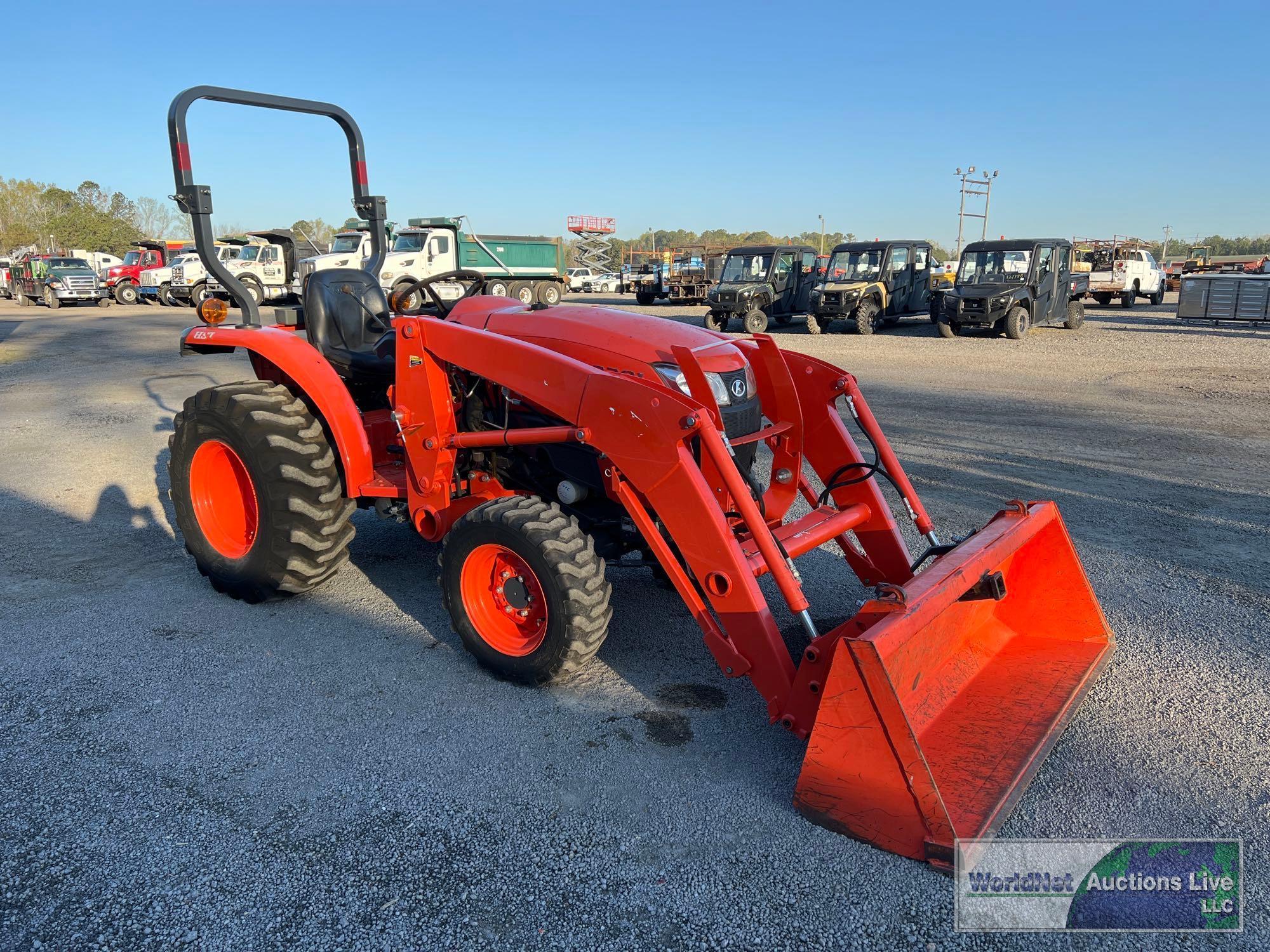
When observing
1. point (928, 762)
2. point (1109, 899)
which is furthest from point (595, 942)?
point (1109, 899)

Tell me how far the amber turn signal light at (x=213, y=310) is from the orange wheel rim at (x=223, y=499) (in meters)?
0.63

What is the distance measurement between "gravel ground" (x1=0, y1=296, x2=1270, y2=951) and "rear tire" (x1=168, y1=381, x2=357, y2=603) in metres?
0.21

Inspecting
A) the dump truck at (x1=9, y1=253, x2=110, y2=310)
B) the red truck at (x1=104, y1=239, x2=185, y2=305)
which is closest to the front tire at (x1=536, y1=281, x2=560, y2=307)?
the red truck at (x1=104, y1=239, x2=185, y2=305)

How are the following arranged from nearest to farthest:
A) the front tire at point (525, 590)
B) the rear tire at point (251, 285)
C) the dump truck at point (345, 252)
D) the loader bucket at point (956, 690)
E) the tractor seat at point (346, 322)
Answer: the loader bucket at point (956, 690)
the front tire at point (525, 590)
the tractor seat at point (346, 322)
the rear tire at point (251, 285)
the dump truck at point (345, 252)

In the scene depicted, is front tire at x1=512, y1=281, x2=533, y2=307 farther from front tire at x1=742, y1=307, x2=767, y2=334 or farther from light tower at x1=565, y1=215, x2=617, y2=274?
light tower at x1=565, y1=215, x2=617, y2=274

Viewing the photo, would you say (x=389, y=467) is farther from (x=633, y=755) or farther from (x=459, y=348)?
(x=633, y=755)

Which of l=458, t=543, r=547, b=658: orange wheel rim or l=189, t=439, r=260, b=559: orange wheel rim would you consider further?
l=189, t=439, r=260, b=559: orange wheel rim

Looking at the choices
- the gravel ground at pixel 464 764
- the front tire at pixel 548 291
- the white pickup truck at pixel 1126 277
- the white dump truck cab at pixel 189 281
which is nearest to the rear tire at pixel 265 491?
the gravel ground at pixel 464 764

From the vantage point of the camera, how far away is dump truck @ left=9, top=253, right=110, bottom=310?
3075cm

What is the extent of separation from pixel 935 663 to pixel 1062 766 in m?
0.52

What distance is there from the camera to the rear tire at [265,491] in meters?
3.93

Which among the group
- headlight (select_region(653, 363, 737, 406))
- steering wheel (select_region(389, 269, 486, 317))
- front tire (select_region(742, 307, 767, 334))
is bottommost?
front tire (select_region(742, 307, 767, 334))

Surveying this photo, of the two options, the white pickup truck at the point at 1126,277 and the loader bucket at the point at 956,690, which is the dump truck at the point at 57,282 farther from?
the loader bucket at the point at 956,690

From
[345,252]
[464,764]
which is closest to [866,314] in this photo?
[345,252]
